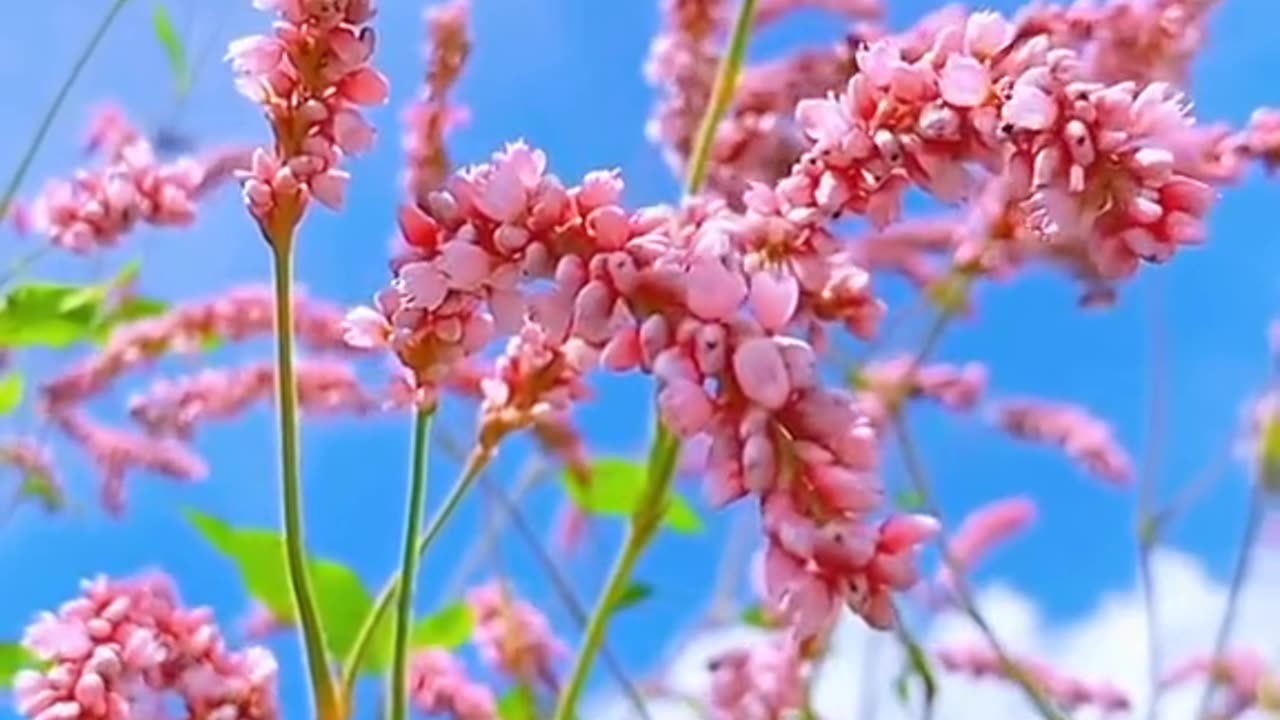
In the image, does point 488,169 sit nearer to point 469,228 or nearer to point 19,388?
point 469,228

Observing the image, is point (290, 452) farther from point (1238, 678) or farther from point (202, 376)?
point (1238, 678)

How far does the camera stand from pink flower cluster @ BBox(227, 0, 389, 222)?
0.63m

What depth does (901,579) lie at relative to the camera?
1.63 feet

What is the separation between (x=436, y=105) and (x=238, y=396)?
404mm

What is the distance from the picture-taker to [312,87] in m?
0.65

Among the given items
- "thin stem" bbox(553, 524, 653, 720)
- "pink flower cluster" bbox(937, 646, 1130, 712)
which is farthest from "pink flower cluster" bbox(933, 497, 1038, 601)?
"thin stem" bbox(553, 524, 653, 720)

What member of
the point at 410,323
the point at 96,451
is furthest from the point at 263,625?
the point at 410,323

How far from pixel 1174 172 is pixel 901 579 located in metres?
0.13

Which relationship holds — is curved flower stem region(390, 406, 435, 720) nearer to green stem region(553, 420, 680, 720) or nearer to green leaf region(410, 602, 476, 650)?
green stem region(553, 420, 680, 720)

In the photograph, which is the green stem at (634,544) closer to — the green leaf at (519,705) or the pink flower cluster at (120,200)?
the pink flower cluster at (120,200)

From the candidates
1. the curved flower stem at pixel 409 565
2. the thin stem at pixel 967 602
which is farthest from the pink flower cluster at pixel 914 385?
the curved flower stem at pixel 409 565

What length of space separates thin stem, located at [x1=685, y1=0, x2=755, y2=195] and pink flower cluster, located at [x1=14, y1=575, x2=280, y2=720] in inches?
15.8

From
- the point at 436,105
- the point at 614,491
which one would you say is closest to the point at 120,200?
the point at 436,105

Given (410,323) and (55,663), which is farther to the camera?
(55,663)
